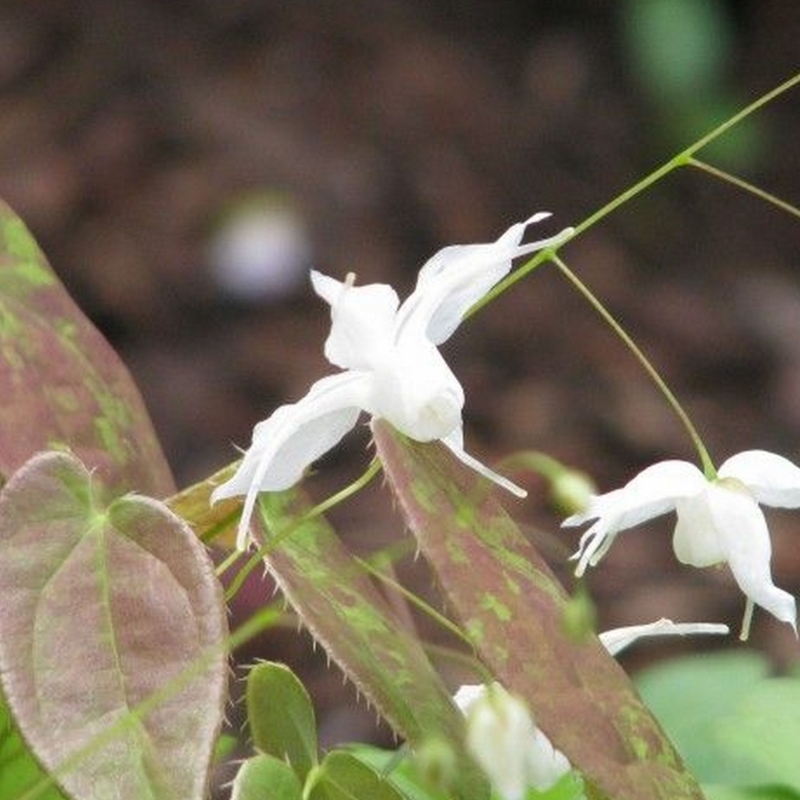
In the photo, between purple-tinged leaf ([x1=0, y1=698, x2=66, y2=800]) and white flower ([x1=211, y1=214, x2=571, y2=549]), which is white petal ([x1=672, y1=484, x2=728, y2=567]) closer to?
white flower ([x1=211, y1=214, x2=571, y2=549])

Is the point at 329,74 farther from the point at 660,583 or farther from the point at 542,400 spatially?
the point at 660,583

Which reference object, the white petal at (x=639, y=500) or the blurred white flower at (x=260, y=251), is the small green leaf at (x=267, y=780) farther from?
the blurred white flower at (x=260, y=251)

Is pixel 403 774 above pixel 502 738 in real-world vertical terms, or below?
below

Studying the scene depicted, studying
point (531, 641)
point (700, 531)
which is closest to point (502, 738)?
point (531, 641)

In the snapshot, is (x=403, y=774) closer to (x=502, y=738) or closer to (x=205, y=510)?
(x=205, y=510)

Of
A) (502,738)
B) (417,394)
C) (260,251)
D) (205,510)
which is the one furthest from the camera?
(260,251)

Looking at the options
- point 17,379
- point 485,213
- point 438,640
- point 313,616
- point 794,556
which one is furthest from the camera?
point 485,213

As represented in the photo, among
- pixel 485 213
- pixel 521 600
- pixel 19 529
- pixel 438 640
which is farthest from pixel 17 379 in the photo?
pixel 485 213
